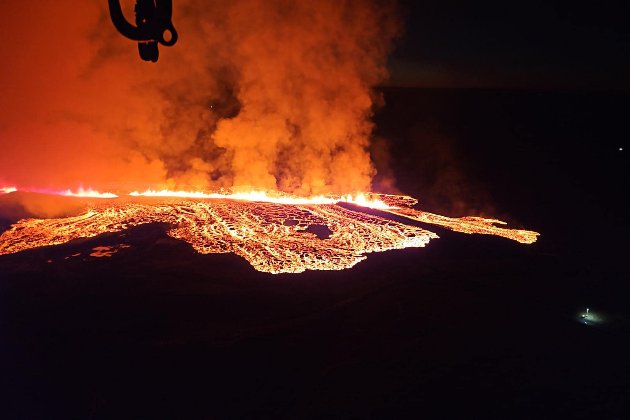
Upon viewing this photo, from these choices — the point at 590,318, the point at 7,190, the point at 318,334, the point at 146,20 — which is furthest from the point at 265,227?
the point at 7,190

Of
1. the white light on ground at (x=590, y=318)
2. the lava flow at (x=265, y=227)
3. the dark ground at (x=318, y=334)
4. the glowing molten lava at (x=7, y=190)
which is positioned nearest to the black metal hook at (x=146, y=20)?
the dark ground at (x=318, y=334)

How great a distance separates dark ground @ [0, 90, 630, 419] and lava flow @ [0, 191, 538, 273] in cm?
34

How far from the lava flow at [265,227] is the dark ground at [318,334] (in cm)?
34

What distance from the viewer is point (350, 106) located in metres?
9.59

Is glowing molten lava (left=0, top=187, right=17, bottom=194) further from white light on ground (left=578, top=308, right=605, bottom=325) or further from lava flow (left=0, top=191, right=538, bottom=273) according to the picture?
white light on ground (left=578, top=308, right=605, bottom=325)

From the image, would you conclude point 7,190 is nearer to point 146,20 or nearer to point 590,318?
point 146,20

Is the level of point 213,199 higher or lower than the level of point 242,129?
lower

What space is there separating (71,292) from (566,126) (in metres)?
16.0

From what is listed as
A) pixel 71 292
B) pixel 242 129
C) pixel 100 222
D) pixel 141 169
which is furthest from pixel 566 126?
pixel 71 292

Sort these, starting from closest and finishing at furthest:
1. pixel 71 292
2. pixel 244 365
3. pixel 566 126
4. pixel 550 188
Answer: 1. pixel 244 365
2. pixel 71 292
3. pixel 550 188
4. pixel 566 126

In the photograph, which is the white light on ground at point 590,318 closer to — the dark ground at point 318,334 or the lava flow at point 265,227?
the dark ground at point 318,334

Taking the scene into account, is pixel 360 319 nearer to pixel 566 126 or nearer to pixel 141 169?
pixel 141 169

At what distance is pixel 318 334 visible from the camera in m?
3.41

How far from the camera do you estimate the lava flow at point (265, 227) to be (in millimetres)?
5336
